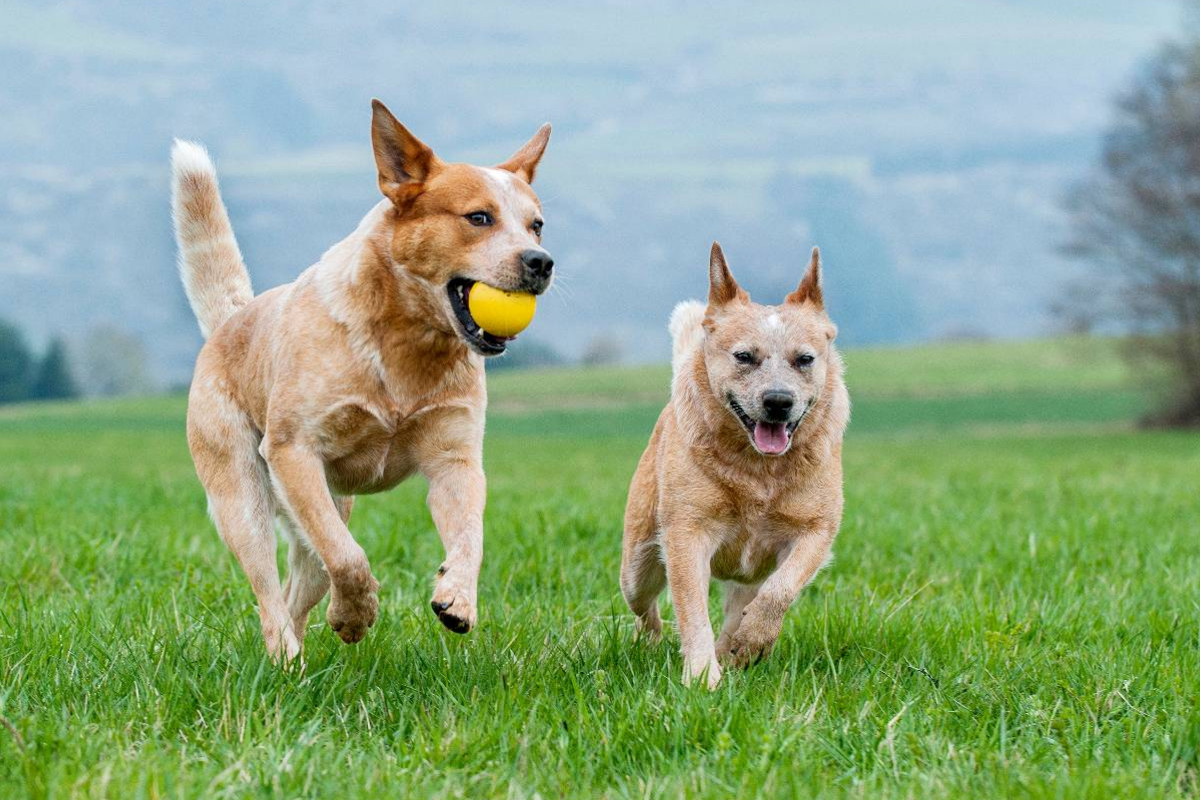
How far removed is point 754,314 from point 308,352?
1548 millimetres

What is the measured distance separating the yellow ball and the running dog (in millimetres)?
32

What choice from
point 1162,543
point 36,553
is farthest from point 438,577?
point 1162,543

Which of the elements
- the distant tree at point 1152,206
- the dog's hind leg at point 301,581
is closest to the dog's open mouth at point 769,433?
the dog's hind leg at point 301,581

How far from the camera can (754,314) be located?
465 cm

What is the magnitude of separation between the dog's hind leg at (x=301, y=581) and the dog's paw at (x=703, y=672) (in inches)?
56.6

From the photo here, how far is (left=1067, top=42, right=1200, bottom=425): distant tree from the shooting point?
30.0 m

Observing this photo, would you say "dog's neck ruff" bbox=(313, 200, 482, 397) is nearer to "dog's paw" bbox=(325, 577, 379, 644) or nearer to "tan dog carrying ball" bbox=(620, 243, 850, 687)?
"dog's paw" bbox=(325, 577, 379, 644)

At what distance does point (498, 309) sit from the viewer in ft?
13.5

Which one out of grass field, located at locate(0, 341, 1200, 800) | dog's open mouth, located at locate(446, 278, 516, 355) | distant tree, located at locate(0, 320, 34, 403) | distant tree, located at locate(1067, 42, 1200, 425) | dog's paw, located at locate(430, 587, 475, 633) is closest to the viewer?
grass field, located at locate(0, 341, 1200, 800)

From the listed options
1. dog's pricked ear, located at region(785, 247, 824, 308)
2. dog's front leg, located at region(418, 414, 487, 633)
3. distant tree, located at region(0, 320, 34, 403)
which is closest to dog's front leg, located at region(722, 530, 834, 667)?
dog's front leg, located at region(418, 414, 487, 633)

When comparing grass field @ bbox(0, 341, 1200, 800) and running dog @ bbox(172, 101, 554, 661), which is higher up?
running dog @ bbox(172, 101, 554, 661)

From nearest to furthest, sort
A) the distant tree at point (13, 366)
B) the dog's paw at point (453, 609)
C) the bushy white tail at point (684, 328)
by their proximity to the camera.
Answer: the dog's paw at point (453, 609) → the bushy white tail at point (684, 328) → the distant tree at point (13, 366)

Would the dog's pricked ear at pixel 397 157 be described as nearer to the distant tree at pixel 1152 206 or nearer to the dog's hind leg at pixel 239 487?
the dog's hind leg at pixel 239 487

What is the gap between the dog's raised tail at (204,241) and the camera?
547 cm
